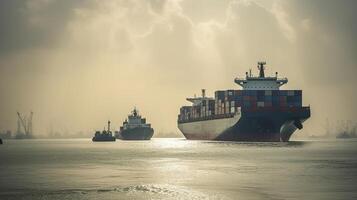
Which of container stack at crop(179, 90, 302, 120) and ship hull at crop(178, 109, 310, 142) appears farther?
container stack at crop(179, 90, 302, 120)

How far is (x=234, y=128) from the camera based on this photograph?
12925cm

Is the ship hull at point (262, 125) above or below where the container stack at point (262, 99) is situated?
below

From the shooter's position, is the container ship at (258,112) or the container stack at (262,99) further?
the container stack at (262,99)

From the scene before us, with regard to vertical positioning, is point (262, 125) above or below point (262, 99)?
below

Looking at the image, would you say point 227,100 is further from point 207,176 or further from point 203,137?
point 207,176

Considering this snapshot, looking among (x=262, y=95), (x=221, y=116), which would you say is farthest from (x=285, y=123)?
(x=221, y=116)

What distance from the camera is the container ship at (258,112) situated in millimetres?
123812

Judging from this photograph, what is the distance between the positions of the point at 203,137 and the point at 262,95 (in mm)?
41154

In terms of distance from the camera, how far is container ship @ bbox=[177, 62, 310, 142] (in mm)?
123812

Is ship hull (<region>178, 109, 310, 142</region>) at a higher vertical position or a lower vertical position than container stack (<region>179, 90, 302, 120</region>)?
lower

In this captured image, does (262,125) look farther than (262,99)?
No

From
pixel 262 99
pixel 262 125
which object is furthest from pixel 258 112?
pixel 262 99

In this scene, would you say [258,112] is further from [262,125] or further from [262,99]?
[262,99]

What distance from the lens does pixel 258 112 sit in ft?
406
